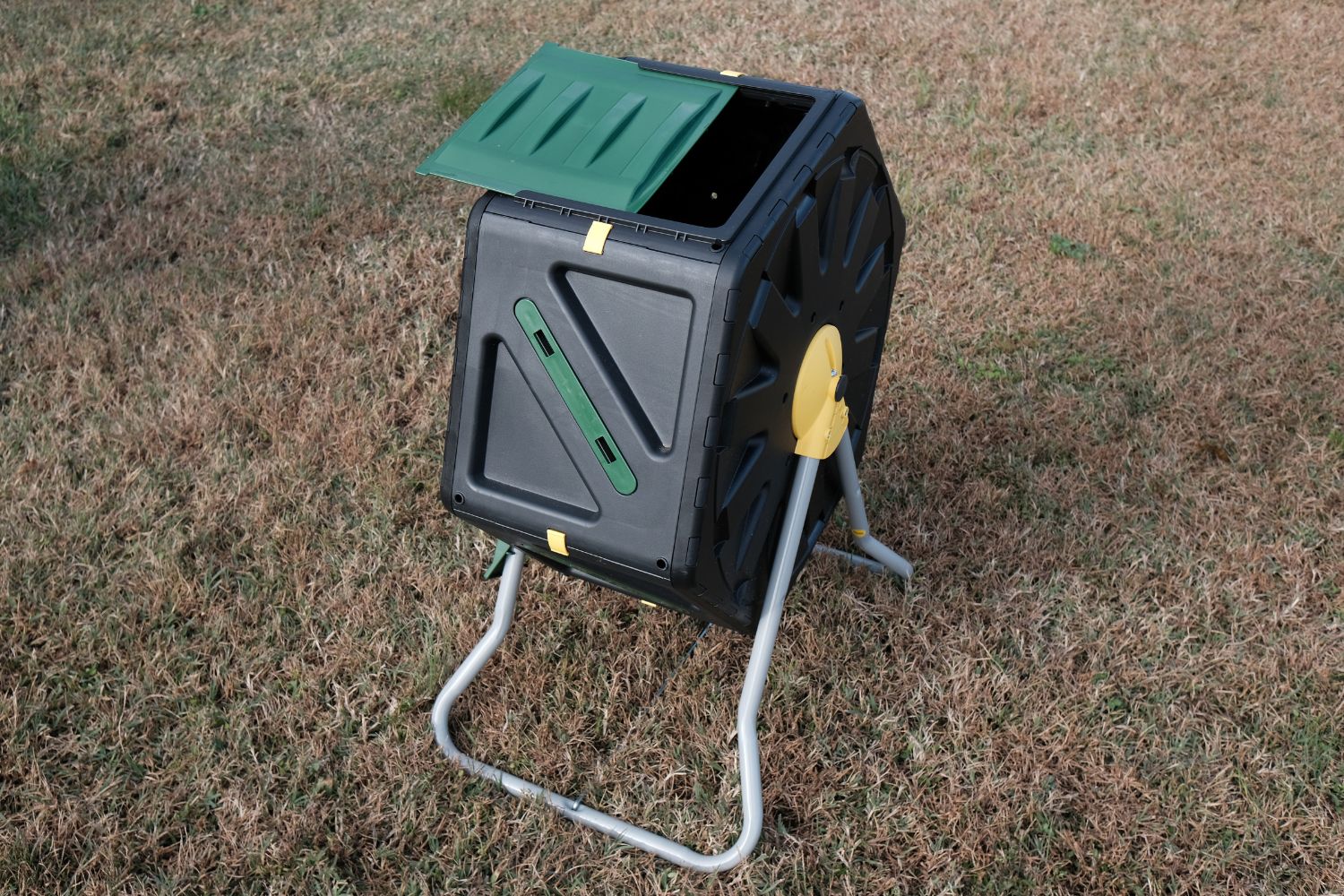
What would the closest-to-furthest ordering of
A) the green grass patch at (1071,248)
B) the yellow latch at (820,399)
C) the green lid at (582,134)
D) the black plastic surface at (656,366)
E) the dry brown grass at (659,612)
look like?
the black plastic surface at (656,366)
the green lid at (582,134)
the yellow latch at (820,399)
the dry brown grass at (659,612)
the green grass patch at (1071,248)

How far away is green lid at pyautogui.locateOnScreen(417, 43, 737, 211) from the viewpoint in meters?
2.03

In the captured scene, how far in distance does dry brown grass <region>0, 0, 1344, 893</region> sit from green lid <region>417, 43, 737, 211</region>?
1260mm

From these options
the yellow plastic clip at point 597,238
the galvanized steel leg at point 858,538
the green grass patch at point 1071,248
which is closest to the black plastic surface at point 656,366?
the yellow plastic clip at point 597,238

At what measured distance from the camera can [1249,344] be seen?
12.7 feet

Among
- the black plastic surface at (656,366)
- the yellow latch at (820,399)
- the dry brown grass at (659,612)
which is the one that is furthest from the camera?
the dry brown grass at (659,612)

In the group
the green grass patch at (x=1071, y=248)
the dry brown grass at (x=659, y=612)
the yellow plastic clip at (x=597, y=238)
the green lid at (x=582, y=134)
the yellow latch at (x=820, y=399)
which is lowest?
the dry brown grass at (x=659, y=612)

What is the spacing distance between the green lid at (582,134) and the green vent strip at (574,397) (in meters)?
0.22

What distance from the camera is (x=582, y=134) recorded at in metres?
2.12

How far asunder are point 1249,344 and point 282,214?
3.58m

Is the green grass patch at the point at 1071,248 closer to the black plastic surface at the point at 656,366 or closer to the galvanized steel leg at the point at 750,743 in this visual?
the galvanized steel leg at the point at 750,743

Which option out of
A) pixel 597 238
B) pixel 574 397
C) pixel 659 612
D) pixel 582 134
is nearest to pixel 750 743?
pixel 659 612

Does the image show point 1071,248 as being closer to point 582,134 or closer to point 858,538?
point 858,538

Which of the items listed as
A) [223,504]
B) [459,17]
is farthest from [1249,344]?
→ [459,17]

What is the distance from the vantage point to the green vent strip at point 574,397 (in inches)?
79.1
